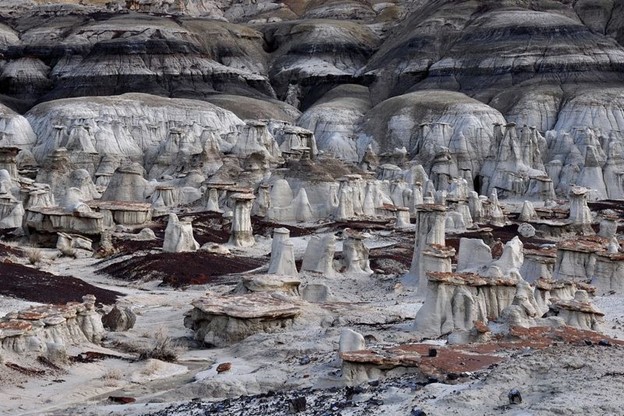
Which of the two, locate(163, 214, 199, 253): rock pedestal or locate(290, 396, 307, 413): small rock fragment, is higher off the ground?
locate(163, 214, 199, 253): rock pedestal

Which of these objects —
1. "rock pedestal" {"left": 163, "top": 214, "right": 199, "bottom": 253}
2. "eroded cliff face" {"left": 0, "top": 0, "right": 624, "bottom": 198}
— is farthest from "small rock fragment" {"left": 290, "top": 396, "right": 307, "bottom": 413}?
"eroded cliff face" {"left": 0, "top": 0, "right": 624, "bottom": 198}

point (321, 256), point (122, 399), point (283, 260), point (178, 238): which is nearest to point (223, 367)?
point (122, 399)

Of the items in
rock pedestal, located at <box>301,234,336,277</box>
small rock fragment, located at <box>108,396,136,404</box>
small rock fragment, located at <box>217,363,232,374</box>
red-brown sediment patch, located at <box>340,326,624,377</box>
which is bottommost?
small rock fragment, located at <box>108,396,136,404</box>

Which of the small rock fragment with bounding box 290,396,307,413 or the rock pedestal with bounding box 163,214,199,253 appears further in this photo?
the rock pedestal with bounding box 163,214,199,253

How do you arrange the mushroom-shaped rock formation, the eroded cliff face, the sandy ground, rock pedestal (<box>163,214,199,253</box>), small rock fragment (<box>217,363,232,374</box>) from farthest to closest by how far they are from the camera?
1. the eroded cliff face
2. rock pedestal (<box>163,214,199,253</box>)
3. the mushroom-shaped rock formation
4. small rock fragment (<box>217,363,232,374</box>)
5. the sandy ground

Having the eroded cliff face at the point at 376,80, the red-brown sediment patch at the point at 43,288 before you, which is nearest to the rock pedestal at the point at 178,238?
the red-brown sediment patch at the point at 43,288

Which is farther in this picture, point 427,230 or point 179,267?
point 179,267

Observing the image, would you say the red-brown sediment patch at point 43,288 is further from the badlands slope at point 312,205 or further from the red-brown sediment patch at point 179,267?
the red-brown sediment patch at point 179,267

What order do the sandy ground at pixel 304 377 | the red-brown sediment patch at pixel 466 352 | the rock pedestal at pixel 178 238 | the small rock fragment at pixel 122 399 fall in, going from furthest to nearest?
1. the rock pedestal at pixel 178 238
2. the small rock fragment at pixel 122 399
3. the red-brown sediment patch at pixel 466 352
4. the sandy ground at pixel 304 377

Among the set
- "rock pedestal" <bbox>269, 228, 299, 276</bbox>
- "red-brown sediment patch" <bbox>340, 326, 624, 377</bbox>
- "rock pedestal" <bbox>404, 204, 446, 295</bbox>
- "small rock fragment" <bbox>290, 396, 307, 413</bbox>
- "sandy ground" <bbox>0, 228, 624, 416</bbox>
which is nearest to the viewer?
"sandy ground" <bbox>0, 228, 624, 416</bbox>

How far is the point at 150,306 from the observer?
33.4 metres

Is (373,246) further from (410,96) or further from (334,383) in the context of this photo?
(410,96)

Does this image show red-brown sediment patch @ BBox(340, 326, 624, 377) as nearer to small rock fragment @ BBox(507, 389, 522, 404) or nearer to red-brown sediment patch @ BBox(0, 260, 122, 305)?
small rock fragment @ BBox(507, 389, 522, 404)

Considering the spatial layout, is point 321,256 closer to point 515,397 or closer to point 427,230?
point 427,230
